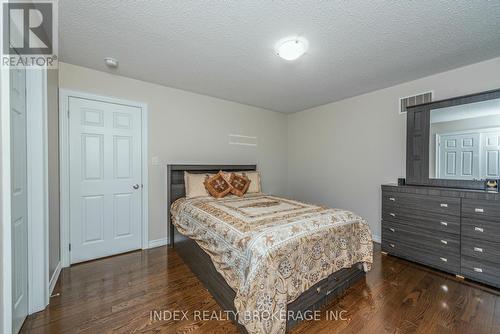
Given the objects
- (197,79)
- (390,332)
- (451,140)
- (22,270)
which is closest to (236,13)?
(197,79)

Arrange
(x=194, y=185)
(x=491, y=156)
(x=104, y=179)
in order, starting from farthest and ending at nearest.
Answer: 1. (x=194, y=185)
2. (x=104, y=179)
3. (x=491, y=156)

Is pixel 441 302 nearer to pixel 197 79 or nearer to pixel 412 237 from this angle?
pixel 412 237

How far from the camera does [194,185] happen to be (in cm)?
314

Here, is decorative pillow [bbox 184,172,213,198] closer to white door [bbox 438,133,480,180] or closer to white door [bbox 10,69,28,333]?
white door [bbox 10,69,28,333]

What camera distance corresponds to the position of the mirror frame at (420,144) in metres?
2.55

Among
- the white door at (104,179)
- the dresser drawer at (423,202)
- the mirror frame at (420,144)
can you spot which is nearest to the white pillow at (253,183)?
the white door at (104,179)

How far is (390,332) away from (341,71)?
106 inches

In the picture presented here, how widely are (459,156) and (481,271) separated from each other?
1.26 m

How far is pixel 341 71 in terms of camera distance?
8.77ft

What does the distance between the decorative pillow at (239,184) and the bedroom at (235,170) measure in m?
0.03

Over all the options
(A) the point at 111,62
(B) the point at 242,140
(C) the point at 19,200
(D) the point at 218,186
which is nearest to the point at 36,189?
(C) the point at 19,200

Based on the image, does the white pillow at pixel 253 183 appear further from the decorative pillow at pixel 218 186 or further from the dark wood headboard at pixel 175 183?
the dark wood headboard at pixel 175 183

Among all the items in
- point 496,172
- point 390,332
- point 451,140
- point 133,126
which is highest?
point 133,126

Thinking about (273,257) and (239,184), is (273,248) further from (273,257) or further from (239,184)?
(239,184)
